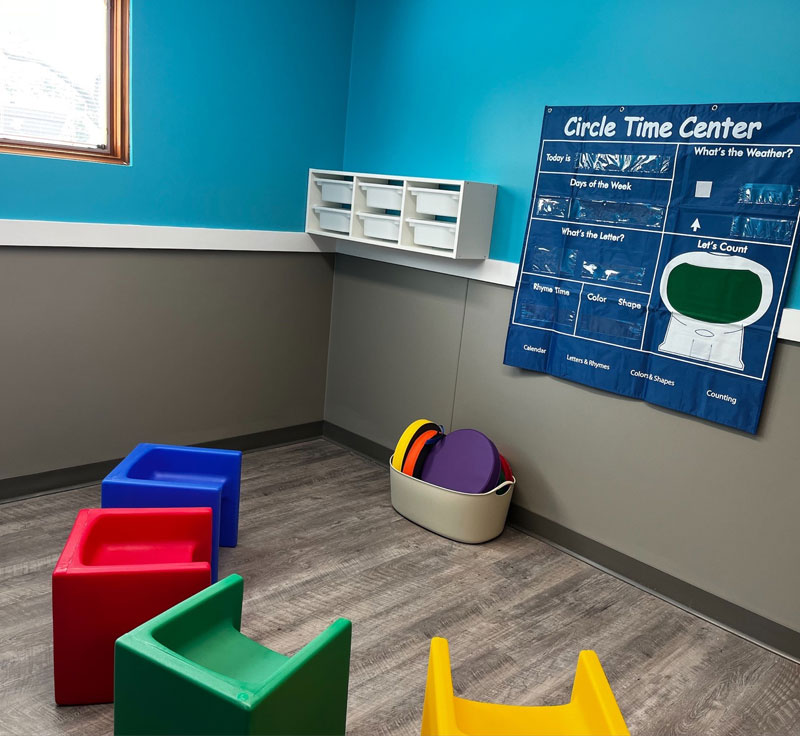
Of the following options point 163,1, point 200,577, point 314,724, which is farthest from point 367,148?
point 314,724

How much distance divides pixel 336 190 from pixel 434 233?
693mm

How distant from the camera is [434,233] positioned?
3238 mm

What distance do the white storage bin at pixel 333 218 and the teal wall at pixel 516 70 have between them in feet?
1.01

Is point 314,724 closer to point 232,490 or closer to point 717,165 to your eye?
point 232,490

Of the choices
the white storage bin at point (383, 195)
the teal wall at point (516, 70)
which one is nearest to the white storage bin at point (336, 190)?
the white storage bin at point (383, 195)

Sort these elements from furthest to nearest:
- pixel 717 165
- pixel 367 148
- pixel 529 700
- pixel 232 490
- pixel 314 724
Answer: pixel 367 148 → pixel 232 490 → pixel 717 165 → pixel 529 700 → pixel 314 724

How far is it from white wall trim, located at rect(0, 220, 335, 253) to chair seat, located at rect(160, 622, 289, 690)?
74.3 inches

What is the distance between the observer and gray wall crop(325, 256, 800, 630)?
8.25 feet

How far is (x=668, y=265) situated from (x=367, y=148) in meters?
1.75

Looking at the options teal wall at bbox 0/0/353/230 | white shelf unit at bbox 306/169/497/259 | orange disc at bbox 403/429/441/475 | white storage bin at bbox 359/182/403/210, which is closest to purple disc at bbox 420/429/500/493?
orange disc at bbox 403/429/441/475

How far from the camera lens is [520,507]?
329 centimetres

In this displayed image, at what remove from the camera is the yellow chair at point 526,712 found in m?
1.52

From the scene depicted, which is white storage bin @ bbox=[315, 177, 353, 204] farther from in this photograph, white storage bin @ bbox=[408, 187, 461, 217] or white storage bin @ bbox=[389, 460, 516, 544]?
white storage bin @ bbox=[389, 460, 516, 544]

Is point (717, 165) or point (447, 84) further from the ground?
point (447, 84)
